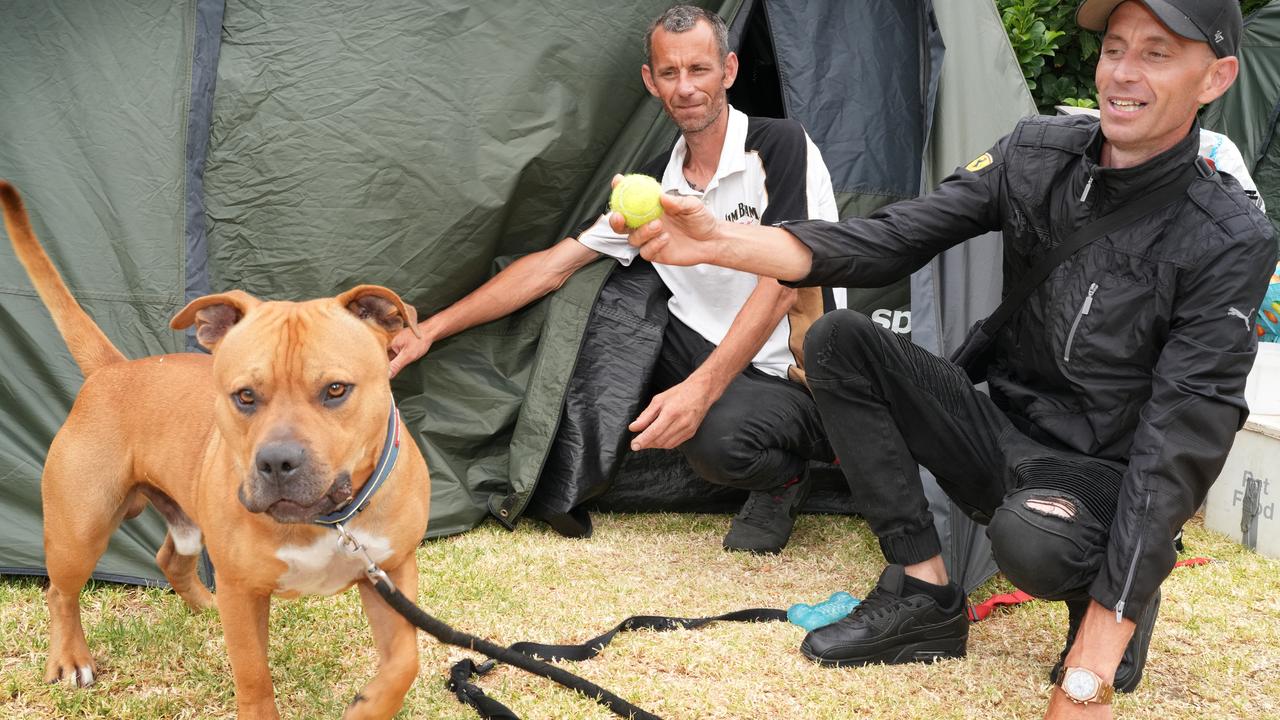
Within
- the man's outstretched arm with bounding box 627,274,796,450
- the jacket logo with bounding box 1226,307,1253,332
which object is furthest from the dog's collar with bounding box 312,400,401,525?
the jacket logo with bounding box 1226,307,1253,332

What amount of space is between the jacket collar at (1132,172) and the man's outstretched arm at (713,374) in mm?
1068

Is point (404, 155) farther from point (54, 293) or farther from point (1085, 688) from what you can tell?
point (1085, 688)

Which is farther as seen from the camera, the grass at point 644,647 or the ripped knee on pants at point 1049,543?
the grass at point 644,647

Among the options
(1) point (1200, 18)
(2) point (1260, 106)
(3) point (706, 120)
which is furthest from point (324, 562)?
(2) point (1260, 106)

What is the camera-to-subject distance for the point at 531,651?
112 inches

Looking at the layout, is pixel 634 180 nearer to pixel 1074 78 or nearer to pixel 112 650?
pixel 112 650

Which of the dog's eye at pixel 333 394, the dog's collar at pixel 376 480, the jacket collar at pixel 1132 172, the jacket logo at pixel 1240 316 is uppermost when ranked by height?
the jacket collar at pixel 1132 172

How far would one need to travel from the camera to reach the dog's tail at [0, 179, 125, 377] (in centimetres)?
266

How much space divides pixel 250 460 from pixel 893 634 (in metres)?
1.71

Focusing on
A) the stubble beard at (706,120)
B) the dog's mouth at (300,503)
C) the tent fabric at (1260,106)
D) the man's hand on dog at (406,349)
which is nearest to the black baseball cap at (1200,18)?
the stubble beard at (706,120)

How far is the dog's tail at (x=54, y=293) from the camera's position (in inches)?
105

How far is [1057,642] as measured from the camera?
3.04 meters

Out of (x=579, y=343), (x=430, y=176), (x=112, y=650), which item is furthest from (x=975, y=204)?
(x=112, y=650)

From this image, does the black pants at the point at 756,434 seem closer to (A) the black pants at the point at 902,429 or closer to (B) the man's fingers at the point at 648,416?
(B) the man's fingers at the point at 648,416
